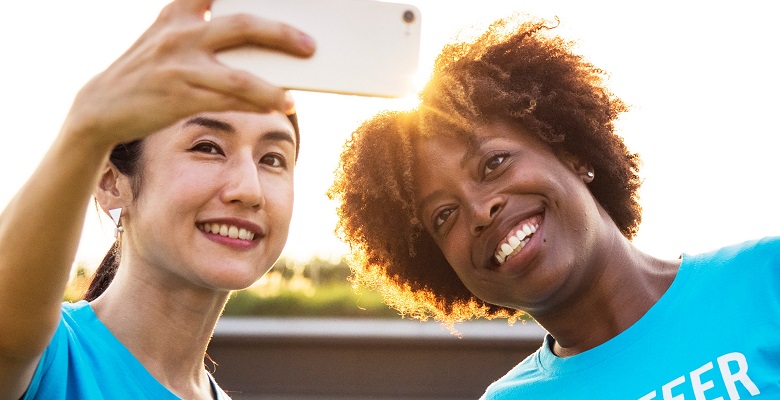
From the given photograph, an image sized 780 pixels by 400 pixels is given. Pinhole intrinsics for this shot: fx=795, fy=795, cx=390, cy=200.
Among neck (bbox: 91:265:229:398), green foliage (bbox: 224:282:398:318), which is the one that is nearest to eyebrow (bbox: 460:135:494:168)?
neck (bbox: 91:265:229:398)

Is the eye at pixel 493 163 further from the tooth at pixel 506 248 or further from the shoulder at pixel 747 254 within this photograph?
the shoulder at pixel 747 254

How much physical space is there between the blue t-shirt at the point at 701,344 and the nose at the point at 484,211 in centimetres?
59

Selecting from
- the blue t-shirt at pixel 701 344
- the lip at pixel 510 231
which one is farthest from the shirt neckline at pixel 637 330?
the lip at pixel 510 231

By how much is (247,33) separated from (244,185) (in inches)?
49.7

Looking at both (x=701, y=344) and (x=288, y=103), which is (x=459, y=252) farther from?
(x=288, y=103)

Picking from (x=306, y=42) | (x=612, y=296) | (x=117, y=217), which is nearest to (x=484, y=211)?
(x=612, y=296)

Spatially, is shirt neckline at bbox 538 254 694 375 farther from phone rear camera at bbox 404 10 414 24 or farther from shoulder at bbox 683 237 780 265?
phone rear camera at bbox 404 10 414 24

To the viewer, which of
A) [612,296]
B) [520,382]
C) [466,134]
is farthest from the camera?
[520,382]

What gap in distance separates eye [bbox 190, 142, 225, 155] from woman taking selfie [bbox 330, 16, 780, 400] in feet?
2.65

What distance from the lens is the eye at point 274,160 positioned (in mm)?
2701

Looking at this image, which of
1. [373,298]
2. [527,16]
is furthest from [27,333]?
[373,298]

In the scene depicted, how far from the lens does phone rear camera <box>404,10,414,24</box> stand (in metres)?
1.44

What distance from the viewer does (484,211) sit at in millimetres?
2736

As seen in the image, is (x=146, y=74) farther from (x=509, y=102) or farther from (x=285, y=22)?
(x=509, y=102)
